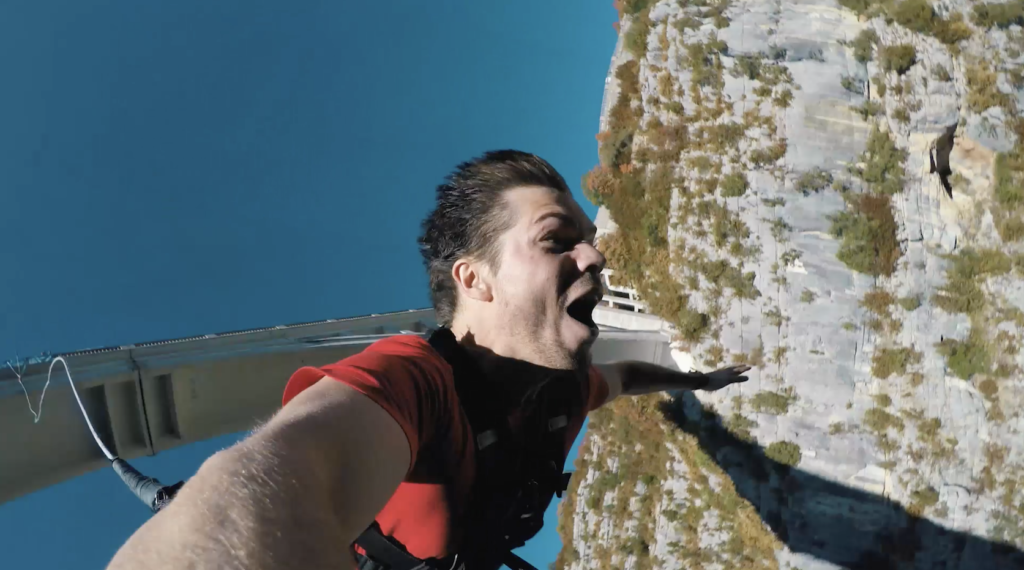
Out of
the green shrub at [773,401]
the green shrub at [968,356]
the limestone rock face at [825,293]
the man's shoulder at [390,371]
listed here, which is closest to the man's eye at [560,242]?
the man's shoulder at [390,371]

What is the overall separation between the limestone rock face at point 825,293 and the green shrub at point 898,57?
0.04 metres

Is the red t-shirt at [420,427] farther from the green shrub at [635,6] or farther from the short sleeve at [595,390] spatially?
the green shrub at [635,6]

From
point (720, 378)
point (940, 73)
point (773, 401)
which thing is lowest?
point (773, 401)

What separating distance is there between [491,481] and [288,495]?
140 cm

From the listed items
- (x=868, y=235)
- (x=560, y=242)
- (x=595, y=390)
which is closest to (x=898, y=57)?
(x=868, y=235)

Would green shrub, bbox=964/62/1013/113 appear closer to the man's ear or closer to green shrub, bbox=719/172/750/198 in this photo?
green shrub, bbox=719/172/750/198

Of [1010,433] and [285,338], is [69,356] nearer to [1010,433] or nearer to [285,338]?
[285,338]

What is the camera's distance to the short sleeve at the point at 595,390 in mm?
3816

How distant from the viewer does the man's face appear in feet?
8.27

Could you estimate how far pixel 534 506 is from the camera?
2.75 metres

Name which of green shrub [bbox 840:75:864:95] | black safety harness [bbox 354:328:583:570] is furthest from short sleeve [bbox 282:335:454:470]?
green shrub [bbox 840:75:864:95]

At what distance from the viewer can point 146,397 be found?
423cm

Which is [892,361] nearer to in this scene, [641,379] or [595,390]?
[641,379]

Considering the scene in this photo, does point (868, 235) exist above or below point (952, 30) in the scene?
below
